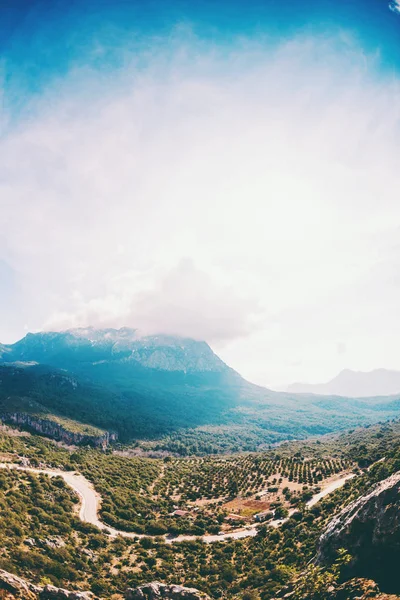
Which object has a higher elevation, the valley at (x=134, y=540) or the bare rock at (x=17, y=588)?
the bare rock at (x=17, y=588)

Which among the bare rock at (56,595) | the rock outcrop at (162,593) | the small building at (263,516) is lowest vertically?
the small building at (263,516)

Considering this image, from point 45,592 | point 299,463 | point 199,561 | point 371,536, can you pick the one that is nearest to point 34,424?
point 299,463

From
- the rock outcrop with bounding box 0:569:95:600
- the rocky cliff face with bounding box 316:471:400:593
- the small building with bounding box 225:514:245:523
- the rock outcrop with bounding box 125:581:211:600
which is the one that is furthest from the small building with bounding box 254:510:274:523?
the rock outcrop with bounding box 0:569:95:600

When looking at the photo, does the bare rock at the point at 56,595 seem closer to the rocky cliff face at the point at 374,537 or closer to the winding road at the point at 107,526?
the rocky cliff face at the point at 374,537

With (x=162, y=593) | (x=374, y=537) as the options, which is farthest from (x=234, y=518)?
(x=374, y=537)

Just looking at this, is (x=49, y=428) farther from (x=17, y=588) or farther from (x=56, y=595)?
(x=17, y=588)

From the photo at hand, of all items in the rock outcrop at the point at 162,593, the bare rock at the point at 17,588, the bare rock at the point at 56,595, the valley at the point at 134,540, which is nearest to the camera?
→ the bare rock at the point at 17,588

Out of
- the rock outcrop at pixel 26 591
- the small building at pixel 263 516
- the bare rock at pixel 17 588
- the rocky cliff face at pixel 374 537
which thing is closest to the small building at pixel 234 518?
the small building at pixel 263 516

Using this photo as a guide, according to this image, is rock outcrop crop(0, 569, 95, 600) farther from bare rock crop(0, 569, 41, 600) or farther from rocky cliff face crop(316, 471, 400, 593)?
rocky cliff face crop(316, 471, 400, 593)
